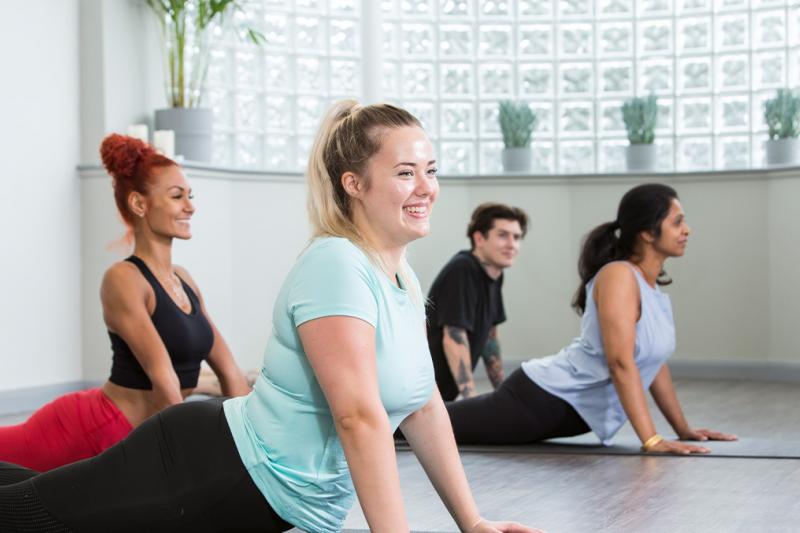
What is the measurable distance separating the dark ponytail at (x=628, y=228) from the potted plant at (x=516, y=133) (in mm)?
2597

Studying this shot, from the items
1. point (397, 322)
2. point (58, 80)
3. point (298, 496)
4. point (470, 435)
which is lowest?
point (470, 435)

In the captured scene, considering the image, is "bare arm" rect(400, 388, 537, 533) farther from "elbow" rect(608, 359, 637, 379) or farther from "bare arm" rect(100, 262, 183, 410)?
"elbow" rect(608, 359, 637, 379)

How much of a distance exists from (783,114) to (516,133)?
1.29 metres

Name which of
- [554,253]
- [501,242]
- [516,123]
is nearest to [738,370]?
[554,253]

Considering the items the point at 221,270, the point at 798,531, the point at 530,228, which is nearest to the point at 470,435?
the point at 798,531

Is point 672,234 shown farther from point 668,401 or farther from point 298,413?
point 298,413

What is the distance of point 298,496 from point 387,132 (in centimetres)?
56

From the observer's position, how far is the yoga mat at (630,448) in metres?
3.13

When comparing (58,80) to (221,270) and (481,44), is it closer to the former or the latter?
(221,270)

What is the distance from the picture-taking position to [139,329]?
2689mm

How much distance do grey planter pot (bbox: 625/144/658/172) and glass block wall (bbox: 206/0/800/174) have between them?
0.21 m

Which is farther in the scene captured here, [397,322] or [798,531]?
[798,531]

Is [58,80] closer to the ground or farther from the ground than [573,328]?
farther from the ground

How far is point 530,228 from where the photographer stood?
5918 mm
